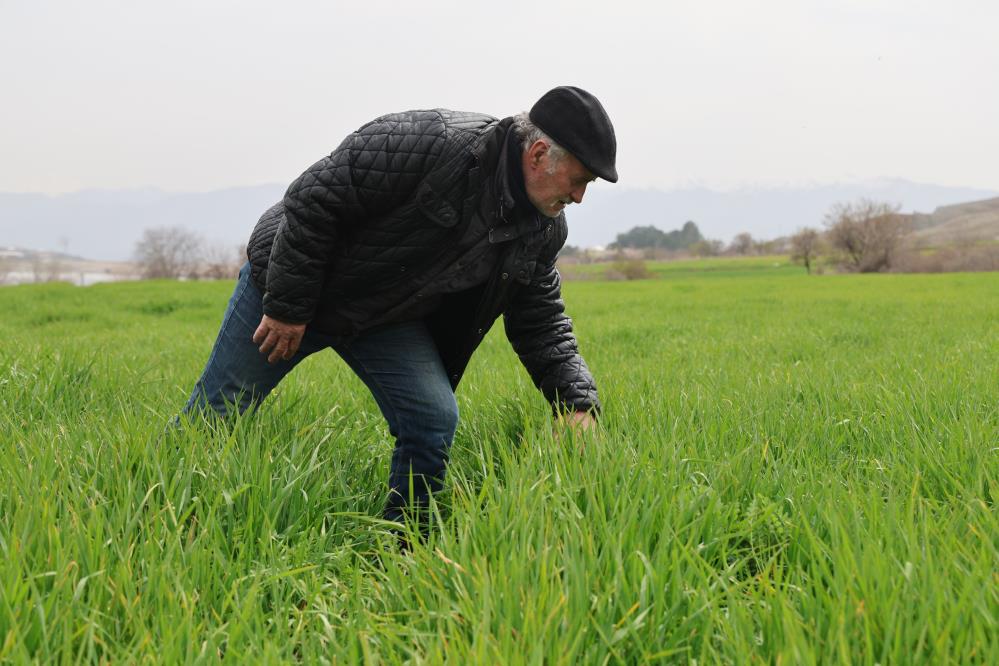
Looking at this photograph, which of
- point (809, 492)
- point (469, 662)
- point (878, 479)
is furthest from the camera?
point (878, 479)

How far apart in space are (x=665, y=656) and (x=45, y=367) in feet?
12.6

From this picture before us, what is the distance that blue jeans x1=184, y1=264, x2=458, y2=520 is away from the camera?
3.00 m

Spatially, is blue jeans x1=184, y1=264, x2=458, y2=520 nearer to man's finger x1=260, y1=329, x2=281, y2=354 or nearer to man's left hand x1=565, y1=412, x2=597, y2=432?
man's finger x1=260, y1=329, x2=281, y2=354

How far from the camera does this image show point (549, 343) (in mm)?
3316

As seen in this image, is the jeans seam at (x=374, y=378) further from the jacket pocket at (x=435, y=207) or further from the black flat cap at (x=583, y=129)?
the black flat cap at (x=583, y=129)

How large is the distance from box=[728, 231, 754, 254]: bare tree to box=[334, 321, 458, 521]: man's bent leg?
112 meters

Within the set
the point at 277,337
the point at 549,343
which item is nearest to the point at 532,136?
the point at 549,343

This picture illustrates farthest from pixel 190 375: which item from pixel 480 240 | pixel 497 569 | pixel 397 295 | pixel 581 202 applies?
pixel 497 569

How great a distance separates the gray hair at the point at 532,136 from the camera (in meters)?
2.56

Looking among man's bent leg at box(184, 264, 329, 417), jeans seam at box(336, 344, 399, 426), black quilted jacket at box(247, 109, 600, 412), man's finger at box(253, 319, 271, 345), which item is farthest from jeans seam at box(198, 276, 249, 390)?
jeans seam at box(336, 344, 399, 426)

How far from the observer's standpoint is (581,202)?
266 centimetres

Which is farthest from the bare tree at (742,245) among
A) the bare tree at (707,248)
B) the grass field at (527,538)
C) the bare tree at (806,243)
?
the grass field at (527,538)

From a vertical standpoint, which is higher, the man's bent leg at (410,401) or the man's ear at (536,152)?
the man's ear at (536,152)

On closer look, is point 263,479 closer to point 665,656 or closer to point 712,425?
point 665,656
